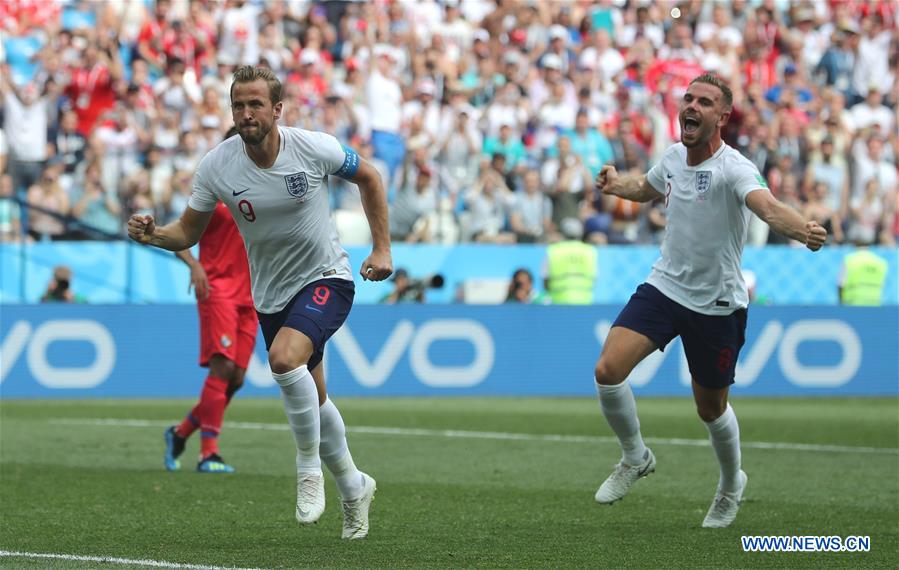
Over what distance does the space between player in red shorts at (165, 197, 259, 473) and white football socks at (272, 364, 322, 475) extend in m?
3.70

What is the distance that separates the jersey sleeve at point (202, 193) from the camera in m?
7.62

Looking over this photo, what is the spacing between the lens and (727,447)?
8359 mm

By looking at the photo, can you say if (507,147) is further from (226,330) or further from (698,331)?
(698,331)

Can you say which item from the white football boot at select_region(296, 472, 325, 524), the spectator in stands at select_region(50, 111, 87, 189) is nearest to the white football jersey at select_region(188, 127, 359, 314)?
the white football boot at select_region(296, 472, 325, 524)

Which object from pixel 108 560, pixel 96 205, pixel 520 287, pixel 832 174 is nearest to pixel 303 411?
pixel 108 560

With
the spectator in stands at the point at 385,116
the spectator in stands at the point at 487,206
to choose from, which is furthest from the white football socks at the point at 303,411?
the spectator in stands at the point at 385,116

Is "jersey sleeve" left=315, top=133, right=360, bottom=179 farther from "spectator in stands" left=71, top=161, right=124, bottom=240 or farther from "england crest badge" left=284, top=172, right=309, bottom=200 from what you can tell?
"spectator in stands" left=71, top=161, right=124, bottom=240

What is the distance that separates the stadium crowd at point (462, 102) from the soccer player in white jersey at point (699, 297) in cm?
1188

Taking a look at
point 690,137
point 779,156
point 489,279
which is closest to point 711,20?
point 779,156

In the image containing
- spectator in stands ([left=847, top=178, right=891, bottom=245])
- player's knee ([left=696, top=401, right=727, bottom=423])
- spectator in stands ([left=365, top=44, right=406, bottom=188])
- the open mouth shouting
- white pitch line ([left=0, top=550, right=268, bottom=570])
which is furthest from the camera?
spectator in stands ([left=847, top=178, right=891, bottom=245])

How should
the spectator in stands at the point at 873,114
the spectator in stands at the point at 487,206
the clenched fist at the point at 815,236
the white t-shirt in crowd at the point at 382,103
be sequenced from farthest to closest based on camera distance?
the spectator in stands at the point at 873,114
the white t-shirt in crowd at the point at 382,103
the spectator in stands at the point at 487,206
the clenched fist at the point at 815,236

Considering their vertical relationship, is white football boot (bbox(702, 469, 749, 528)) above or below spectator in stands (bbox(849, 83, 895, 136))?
above

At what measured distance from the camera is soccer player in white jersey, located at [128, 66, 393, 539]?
24.0 feet

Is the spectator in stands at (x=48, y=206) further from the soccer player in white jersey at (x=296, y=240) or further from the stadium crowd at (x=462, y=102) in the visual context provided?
the soccer player in white jersey at (x=296, y=240)
